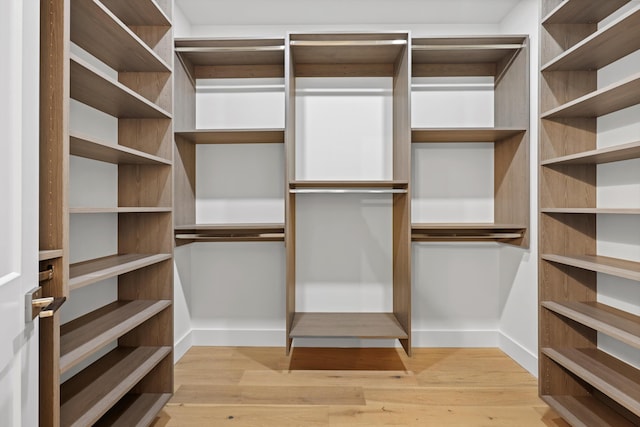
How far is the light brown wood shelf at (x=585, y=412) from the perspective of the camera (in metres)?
1.74

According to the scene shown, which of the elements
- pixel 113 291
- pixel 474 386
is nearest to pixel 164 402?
pixel 113 291

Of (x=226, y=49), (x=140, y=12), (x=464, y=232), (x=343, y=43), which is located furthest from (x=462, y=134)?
(x=140, y=12)

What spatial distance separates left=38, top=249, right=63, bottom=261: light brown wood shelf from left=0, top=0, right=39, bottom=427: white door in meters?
0.09

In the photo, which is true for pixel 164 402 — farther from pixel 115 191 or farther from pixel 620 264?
pixel 620 264

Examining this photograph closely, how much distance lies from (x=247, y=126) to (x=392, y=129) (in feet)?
3.49

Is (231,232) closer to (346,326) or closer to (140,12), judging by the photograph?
(346,326)

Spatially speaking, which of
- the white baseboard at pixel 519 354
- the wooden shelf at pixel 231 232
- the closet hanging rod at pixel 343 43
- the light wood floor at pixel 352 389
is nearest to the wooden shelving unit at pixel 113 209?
the light wood floor at pixel 352 389

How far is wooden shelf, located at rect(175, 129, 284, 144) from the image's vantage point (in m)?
2.40

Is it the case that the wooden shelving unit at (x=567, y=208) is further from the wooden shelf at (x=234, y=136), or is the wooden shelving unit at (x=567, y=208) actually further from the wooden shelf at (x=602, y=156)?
the wooden shelf at (x=234, y=136)

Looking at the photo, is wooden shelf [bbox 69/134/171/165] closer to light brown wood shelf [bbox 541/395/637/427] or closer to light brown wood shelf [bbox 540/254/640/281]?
light brown wood shelf [bbox 540/254/640/281]

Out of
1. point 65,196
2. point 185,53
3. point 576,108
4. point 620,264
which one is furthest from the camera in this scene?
point 185,53

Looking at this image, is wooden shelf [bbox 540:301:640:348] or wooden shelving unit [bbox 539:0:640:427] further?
wooden shelving unit [bbox 539:0:640:427]

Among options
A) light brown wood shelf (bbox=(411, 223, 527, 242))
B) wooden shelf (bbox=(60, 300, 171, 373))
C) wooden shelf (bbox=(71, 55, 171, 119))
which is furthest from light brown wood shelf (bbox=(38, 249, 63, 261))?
light brown wood shelf (bbox=(411, 223, 527, 242))

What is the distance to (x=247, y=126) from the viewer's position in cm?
281
